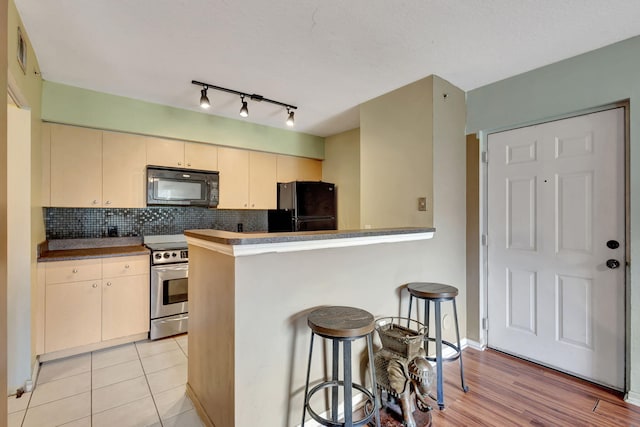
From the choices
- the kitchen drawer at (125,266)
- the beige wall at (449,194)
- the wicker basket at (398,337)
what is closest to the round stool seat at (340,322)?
the wicker basket at (398,337)

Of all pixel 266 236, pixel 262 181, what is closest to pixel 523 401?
pixel 266 236

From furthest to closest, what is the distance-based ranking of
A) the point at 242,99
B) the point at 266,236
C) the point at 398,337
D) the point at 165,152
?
the point at 165,152, the point at 242,99, the point at 398,337, the point at 266,236

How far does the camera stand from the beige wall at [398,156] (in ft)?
8.38

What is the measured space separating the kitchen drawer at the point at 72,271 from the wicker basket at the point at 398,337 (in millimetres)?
2588

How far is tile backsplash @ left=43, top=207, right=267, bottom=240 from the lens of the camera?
3055mm

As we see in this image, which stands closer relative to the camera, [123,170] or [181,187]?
[123,170]

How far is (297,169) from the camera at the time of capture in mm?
4367

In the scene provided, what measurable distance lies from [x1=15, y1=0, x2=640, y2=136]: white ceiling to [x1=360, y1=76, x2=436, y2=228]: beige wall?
0.17 meters

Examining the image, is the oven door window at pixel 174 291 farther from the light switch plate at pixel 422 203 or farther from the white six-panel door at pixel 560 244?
the white six-panel door at pixel 560 244

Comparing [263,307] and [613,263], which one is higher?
[613,263]

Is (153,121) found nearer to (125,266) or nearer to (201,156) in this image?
(201,156)

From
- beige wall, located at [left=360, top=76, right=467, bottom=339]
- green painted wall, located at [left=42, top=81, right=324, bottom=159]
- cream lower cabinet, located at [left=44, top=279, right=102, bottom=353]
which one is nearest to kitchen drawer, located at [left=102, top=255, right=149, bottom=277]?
cream lower cabinet, located at [left=44, top=279, right=102, bottom=353]

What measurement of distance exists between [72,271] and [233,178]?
185 centimetres

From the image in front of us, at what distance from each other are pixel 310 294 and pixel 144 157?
259cm
